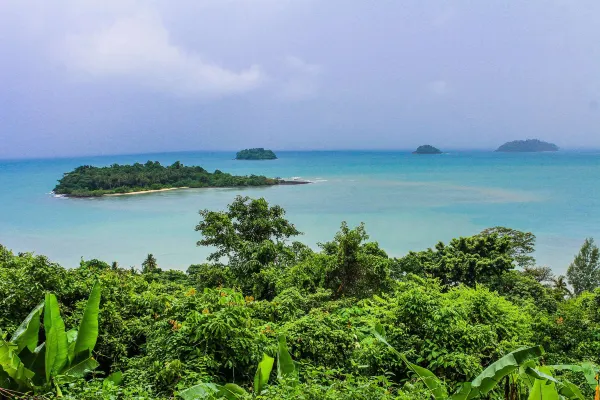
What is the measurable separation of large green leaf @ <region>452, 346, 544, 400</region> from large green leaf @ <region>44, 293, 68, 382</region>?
3.83 meters

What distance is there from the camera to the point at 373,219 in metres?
39.2

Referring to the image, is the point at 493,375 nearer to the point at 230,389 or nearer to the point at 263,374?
the point at 263,374

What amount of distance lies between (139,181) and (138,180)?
0.80 feet

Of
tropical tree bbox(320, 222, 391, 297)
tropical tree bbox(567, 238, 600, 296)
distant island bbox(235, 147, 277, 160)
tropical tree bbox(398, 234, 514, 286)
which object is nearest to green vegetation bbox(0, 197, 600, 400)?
tropical tree bbox(320, 222, 391, 297)

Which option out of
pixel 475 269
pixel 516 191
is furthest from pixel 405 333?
pixel 516 191

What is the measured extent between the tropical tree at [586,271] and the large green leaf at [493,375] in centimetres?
2020

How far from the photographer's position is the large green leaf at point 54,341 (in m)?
3.74

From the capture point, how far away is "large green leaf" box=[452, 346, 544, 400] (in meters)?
3.45

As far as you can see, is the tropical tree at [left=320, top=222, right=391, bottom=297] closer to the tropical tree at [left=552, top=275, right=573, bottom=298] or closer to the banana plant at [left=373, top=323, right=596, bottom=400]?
the banana plant at [left=373, top=323, right=596, bottom=400]

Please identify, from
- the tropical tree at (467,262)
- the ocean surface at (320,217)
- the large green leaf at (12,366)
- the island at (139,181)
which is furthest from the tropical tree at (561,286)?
the island at (139,181)

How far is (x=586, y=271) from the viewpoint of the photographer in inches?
784

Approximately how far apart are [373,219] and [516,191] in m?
33.4

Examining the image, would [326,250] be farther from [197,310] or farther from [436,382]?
[436,382]

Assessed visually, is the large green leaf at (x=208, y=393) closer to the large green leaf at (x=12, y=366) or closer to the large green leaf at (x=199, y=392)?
the large green leaf at (x=199, y=392)
